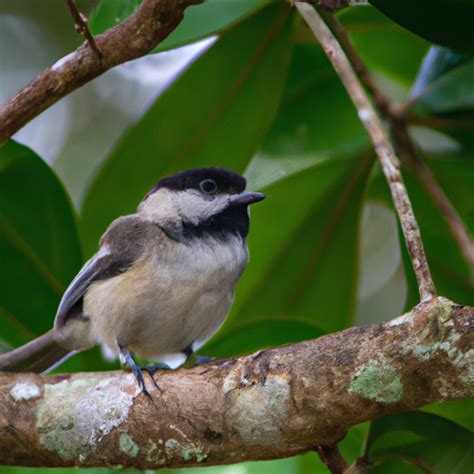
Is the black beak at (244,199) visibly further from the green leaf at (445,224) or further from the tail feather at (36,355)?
the tail feather at (36,355)

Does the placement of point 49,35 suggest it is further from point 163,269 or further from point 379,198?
point 163,269

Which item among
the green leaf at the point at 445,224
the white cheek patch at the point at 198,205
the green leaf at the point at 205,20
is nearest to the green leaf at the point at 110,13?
the green leaf at the point at 205,20

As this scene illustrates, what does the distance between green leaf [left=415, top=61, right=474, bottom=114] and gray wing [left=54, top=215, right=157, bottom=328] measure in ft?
3.32

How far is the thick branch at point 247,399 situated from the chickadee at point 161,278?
9.8 inches

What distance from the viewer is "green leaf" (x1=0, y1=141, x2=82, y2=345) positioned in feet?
8.91

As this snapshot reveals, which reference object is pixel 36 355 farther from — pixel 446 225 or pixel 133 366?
pixel 446 225

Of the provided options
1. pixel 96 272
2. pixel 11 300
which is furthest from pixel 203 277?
pixel 11 300

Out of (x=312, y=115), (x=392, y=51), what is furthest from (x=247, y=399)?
(x=392, y=51)

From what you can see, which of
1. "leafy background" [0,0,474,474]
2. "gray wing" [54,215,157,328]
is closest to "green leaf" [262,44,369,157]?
"leafy background" [0,0,474,474]

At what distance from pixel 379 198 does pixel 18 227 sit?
1339 mm

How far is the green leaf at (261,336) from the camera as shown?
102 inches

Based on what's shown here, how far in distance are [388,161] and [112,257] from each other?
0.94 m

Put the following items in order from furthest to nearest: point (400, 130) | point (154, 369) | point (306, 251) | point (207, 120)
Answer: point (306, 251), point (207, 120), point (400, 130), point (154, 369)

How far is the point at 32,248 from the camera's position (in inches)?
108
